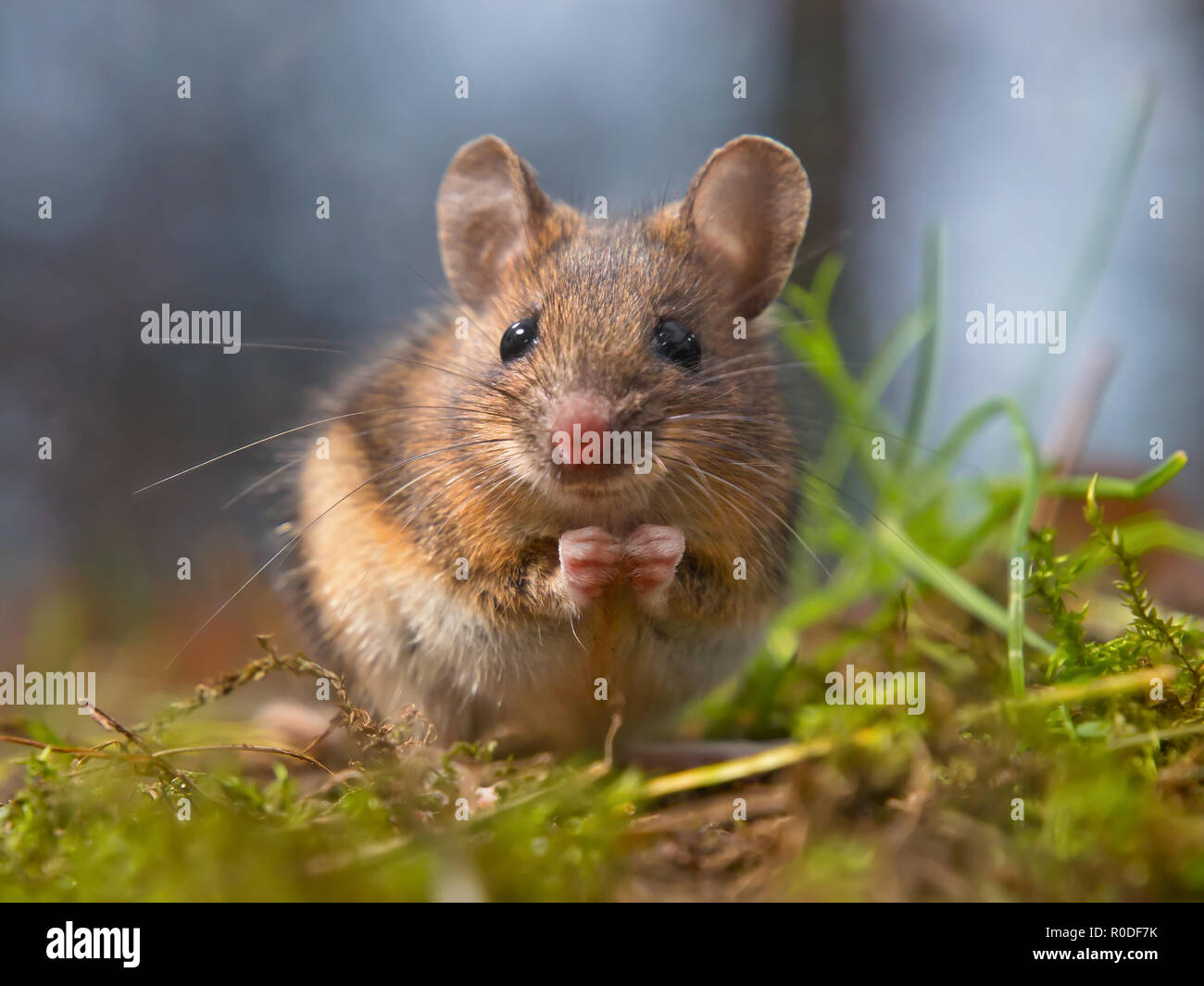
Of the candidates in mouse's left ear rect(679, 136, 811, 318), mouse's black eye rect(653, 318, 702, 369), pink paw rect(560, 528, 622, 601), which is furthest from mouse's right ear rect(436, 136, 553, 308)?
pink paw rect(560, 528, 622, 601)

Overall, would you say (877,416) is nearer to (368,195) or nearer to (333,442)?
(333,442)

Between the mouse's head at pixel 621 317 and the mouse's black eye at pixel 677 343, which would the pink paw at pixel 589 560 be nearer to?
the mouse's head at pixel 621 317

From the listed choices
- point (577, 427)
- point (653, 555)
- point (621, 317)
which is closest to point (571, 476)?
point (577, 427)

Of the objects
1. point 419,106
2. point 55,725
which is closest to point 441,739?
point 55,725

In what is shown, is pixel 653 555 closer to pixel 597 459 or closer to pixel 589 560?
pixel 589 560

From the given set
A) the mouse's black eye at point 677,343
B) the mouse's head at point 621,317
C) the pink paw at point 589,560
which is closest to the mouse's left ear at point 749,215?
the mouse's head at point 621,317

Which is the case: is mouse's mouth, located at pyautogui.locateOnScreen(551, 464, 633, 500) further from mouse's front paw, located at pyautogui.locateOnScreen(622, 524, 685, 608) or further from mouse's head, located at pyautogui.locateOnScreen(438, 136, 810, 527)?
mouse's front paw, located at pyautogui.locateOnScreen(622, 524, 685, 608)
